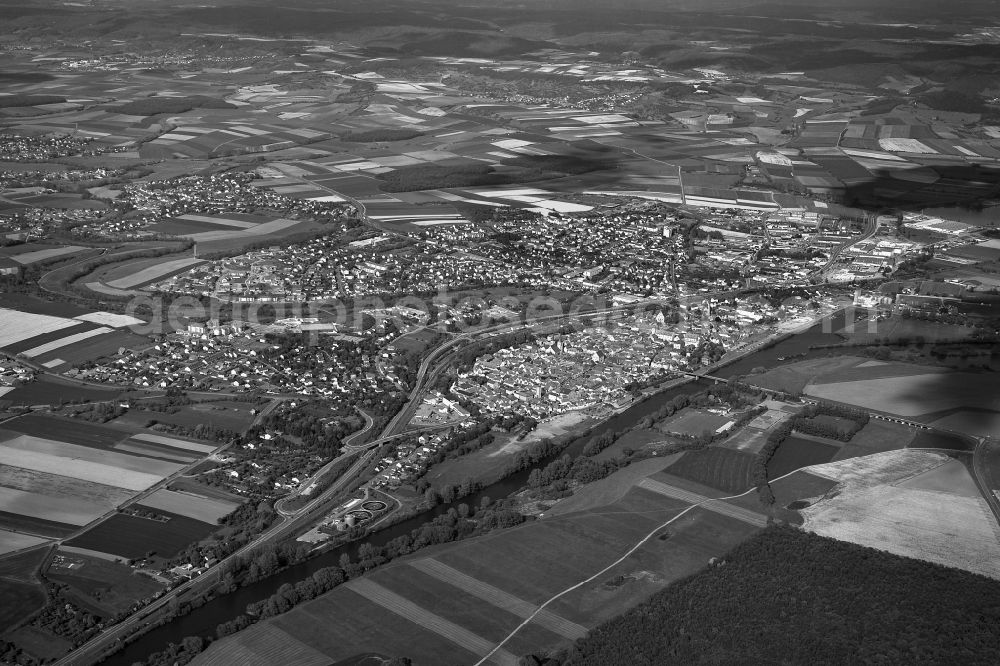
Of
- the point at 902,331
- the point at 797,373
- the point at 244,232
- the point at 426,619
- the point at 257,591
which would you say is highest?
the point at 244,232

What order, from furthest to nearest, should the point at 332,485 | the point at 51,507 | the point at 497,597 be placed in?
the point at 332,485 < the point at 51,507 < the point at 497,597

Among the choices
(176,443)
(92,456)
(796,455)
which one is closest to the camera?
(92,456)

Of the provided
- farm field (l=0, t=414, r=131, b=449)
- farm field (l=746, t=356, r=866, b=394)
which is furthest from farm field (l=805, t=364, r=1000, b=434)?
farm field (l=0, t=414, r=131, b=449)

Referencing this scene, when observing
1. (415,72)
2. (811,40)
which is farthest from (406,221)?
(811,40)

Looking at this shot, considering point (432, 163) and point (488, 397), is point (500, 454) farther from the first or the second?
point (432, 163)

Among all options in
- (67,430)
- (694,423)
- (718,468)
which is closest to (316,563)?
(67,430)

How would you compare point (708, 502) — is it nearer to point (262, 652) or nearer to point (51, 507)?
point (262, 652)

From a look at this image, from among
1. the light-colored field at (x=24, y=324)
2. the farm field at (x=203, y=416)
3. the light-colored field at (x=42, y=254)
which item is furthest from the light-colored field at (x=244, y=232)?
the farm field at (x=203, y=416)

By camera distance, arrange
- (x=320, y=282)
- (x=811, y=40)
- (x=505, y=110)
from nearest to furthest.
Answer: (x=320, y=282) < (x=505, y=110) < (x=811, y=40)
